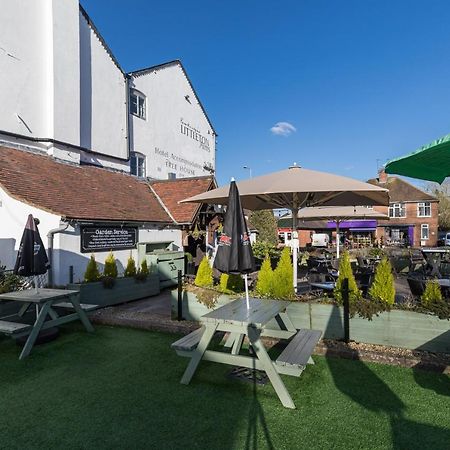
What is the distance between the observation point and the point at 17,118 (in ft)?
38.8

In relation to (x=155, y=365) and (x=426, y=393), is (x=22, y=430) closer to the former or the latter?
(x=155, y=365)

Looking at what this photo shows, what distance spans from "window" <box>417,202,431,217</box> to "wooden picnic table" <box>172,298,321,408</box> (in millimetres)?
41753

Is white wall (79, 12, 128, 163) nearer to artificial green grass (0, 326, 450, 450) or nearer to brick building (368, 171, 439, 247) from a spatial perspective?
artificial green grass (0, 326, 450, 450)

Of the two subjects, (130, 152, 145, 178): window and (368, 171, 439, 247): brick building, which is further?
(368, 171, 439, 247): brick building

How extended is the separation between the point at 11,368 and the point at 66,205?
5707 millimetres

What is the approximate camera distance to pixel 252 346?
3.95 meters

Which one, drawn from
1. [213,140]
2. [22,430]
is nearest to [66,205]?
[22,430]

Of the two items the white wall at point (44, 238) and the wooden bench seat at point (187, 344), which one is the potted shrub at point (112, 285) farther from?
the wooden bench seat at point (187, 344)

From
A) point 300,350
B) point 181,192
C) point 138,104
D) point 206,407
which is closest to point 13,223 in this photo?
point 181,192

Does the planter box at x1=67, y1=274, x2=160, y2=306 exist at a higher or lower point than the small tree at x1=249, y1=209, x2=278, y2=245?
lower

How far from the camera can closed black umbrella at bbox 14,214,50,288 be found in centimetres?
563

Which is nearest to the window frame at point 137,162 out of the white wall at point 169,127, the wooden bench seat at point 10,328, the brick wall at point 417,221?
the white wall at point 169,127

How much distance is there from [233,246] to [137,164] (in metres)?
15.0

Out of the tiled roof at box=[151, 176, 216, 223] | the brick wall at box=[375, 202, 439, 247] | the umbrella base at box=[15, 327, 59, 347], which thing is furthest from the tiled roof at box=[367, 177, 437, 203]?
the umbrella base at box=[15, 327, 59, 347]
